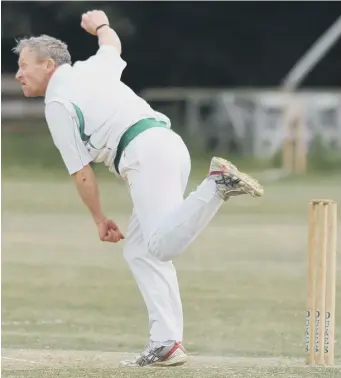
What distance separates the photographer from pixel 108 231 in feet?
16.3

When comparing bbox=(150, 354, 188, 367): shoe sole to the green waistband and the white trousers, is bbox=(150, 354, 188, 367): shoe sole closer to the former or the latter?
the white trousers

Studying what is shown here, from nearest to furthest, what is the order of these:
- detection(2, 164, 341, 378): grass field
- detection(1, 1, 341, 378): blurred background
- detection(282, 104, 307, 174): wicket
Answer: detection(2, 164, 341, 378): grass field → detection(1, 1, 341, 378): blurred background → detection(282, 104, 307, 174): wicket

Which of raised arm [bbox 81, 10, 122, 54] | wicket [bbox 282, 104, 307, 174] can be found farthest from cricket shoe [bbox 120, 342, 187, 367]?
wicket [bbox 282, 104, 307, 174]

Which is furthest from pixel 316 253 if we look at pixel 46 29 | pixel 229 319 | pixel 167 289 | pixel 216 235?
pixel 46 29

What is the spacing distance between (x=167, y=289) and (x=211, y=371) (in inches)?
15.5

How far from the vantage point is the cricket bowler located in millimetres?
4727

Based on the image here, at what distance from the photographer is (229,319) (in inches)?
277

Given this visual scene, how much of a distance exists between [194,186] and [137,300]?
30.6 feet

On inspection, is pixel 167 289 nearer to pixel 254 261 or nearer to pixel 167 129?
pixel 167 129

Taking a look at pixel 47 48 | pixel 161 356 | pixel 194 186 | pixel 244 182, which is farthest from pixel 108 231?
pixel 194 186

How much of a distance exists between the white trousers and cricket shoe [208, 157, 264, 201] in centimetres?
3

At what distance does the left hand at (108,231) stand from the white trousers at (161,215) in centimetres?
7

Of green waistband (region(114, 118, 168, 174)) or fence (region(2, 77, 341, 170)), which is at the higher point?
fence (region(2, 77, 341, 170))

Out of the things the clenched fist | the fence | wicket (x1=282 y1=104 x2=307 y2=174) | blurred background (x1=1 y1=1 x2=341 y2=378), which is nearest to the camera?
the clenched fist
